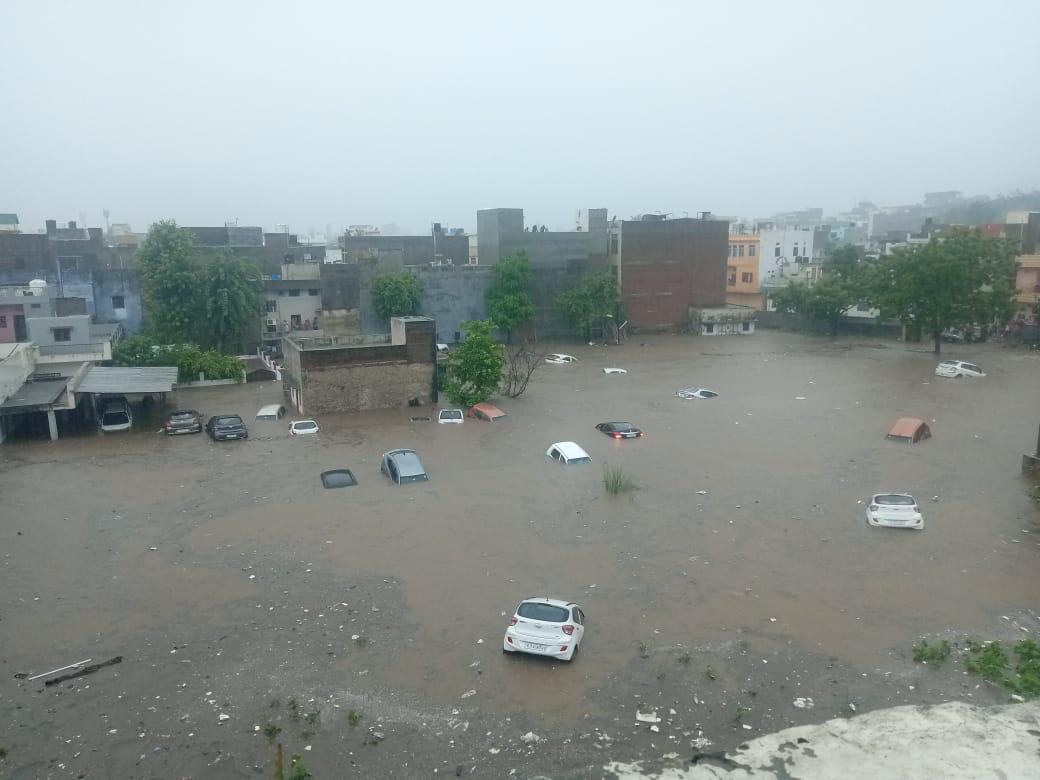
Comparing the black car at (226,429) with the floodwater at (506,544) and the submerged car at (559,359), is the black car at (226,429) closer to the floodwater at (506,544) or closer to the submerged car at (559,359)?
the floodwater at (506,544)

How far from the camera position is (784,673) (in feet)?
36.1

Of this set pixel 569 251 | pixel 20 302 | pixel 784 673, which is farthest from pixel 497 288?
pixel 784 673

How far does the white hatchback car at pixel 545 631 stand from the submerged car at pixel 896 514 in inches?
331

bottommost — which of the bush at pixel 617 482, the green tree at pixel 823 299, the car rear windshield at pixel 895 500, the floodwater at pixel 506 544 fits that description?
the floodwater at pixel 506 544

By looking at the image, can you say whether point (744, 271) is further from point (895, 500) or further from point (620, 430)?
point (895, 500)

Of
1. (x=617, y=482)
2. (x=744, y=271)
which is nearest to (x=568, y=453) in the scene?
(x=617, y=482)

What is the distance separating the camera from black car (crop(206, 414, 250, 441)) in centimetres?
2519

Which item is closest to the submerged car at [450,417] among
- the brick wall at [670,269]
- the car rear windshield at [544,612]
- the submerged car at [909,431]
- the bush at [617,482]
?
the bush at [617,482]

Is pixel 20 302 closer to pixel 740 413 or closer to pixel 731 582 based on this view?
pixel 740 413

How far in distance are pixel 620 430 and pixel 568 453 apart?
11.7ft

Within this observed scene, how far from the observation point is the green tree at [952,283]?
41.6 metres

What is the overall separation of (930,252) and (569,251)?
69.5ft

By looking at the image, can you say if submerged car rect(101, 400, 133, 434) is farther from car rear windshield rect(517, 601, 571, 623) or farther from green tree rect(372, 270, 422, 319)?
car rear windshield rect(517, 601, 571, 623)

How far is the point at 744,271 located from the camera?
6362cm
